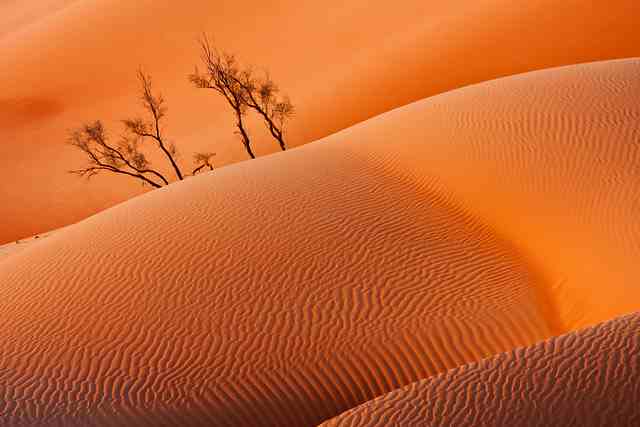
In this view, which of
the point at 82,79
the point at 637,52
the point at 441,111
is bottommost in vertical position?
the point at 637,52

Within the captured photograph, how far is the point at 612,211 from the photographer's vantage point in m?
7.37

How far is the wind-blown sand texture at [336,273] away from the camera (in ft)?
19.9

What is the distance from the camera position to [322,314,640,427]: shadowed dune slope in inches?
153

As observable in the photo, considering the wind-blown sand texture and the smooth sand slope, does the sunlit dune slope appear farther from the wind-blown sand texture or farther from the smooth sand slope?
the smooth sand slope

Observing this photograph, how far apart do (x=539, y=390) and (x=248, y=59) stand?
3373cm

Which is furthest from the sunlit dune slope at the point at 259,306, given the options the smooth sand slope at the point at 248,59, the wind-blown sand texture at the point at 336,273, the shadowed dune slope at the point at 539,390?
the smooth sand slope at the point at 248,59

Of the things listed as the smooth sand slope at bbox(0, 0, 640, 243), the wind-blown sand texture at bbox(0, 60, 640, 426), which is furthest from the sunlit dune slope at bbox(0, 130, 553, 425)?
the smooth sand slope at bbox(0, 0, 640, 243)

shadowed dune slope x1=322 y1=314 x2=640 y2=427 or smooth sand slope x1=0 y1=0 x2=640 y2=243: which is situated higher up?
smooth sand slope x1=0 y1=0 x2=640 y2=243

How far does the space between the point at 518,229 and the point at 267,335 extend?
9.83 feet

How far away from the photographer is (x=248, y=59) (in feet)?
119

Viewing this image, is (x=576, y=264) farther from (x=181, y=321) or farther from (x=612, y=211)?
(x=181, y=321)

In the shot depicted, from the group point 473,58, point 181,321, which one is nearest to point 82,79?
point 473,58

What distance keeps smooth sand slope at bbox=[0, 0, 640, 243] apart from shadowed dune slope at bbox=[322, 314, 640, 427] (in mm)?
19156

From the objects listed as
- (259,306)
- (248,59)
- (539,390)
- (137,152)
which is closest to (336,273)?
(259,306)
